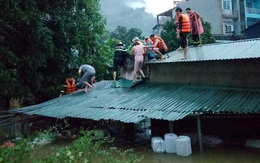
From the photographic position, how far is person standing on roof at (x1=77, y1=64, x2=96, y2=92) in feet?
40.0

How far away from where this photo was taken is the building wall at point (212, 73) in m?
8.08

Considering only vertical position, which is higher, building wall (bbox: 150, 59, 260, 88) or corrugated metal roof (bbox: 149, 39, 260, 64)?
corrugated metal roof (bbox: 149, 39, 260, 64)

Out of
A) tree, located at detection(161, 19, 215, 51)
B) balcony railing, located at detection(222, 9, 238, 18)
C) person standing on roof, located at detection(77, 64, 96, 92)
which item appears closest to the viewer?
person standing on roof, located at detection(77, 64, 96, 92)

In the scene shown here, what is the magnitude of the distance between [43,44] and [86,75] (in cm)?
308

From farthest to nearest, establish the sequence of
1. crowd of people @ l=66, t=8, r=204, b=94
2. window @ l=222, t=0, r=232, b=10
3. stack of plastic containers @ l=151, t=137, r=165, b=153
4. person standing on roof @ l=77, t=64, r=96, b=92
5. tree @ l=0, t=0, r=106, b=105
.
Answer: window @ l=222, t=0, r=232, b=10 < tree @ l=0, t=0, r=106, b=105 < person standing on roof @ l=77, t=64, r=96, b=92 < crowd of people @ l=66, t=8, r=204, b=94 < stack of plastic containers @ l=151, t=137, r=165, b=153

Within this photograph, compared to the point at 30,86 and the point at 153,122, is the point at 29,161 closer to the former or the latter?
the point at 153,122

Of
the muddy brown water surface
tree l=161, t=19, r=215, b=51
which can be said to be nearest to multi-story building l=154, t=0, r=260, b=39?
tree l=161, t=19, r=215, b=51

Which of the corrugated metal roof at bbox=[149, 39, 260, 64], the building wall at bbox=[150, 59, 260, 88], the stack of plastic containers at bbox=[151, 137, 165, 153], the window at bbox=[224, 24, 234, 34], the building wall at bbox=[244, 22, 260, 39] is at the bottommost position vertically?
the stack of plastic containers at bbox=[151, 137, 165, 153]

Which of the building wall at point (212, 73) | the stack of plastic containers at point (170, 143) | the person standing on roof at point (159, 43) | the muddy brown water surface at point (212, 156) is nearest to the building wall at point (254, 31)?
the person standing on roof at point (159, 43)

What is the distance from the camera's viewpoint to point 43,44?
1352 cm

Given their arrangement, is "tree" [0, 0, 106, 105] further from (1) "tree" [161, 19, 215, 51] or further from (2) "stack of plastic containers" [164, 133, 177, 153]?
(2) "stack of plastic containers" [164, 133, 177, 153]

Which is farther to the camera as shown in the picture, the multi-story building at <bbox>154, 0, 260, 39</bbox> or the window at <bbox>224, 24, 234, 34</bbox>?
the window at <bbox>224, 24, 234, 34</bbox>

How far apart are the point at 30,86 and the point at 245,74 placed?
33.7 feet

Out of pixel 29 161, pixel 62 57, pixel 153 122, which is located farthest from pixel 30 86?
pixel 29 161
